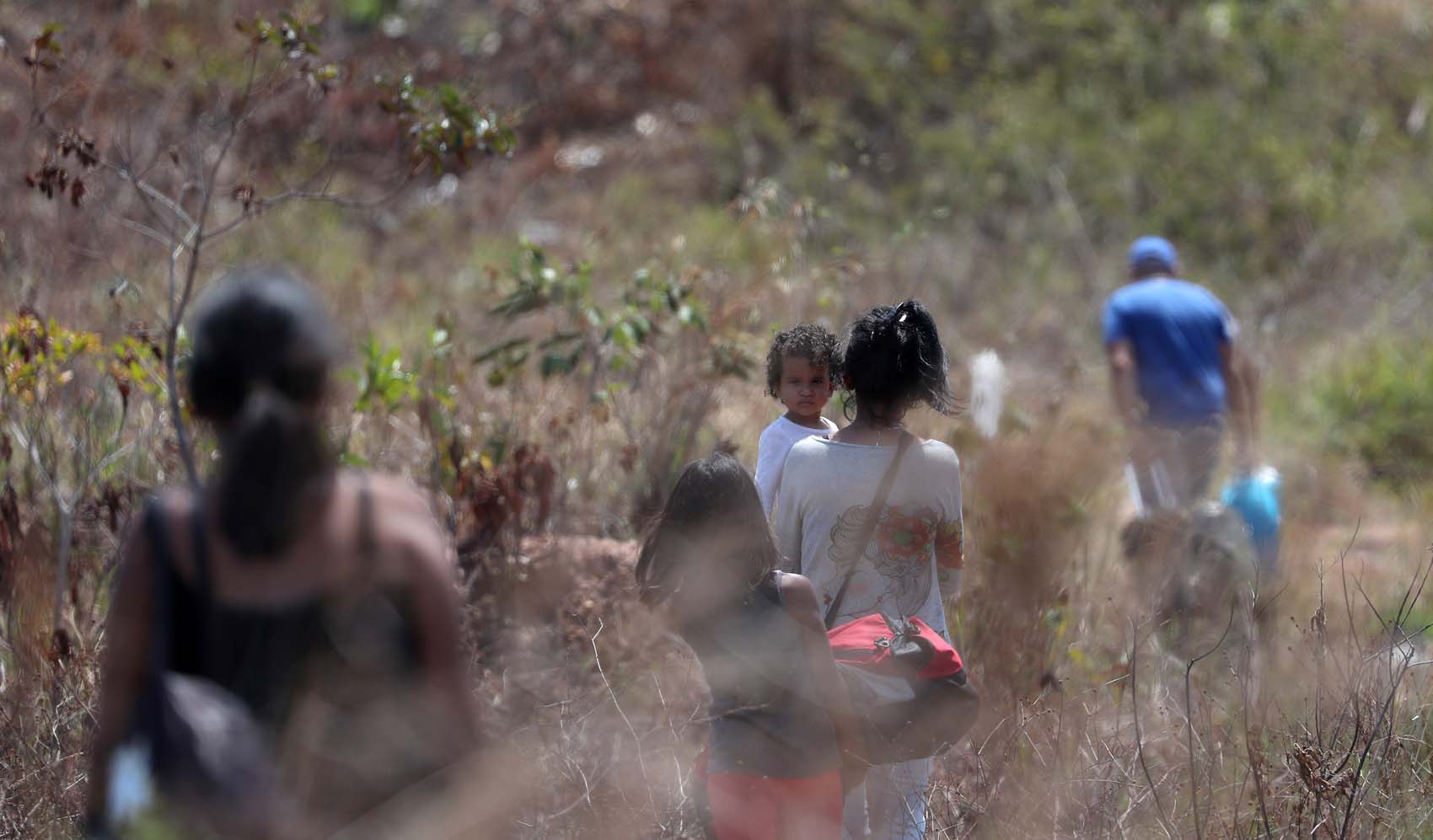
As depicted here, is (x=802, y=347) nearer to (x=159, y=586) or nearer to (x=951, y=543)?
(x=951, y=543)

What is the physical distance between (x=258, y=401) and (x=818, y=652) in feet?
4.36

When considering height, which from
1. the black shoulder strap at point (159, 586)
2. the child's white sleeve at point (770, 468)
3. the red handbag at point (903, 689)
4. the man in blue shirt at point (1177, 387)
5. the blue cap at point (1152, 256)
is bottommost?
the red handbag at point (903, 689)

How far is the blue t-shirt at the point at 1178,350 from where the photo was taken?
5863mm

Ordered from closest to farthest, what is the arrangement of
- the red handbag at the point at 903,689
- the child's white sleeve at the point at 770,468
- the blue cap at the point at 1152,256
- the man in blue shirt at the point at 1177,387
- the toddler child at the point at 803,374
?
the red handbag at the point at 903,689 < the child's white sleeve at the point at 770,468 < the toddler child at the point at 803,374 < the man in blue shirt at the point at 1177,387 < the blue cap at the point at 1152,256

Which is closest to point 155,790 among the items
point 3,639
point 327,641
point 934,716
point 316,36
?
point 327,641

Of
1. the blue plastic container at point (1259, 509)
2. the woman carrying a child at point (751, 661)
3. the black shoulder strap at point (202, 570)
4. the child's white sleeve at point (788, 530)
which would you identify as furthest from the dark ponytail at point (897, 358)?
the blue plastic container at point (1259, 509)

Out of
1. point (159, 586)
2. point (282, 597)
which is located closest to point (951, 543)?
point (282, 597)

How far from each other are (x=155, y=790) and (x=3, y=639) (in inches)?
116

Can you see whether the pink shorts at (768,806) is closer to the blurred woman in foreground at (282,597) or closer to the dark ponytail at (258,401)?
the blurred woman in foreground at (282,597)

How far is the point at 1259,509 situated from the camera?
5.60 meters

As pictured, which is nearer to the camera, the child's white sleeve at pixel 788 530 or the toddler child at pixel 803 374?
the child's white sleeve at pixel 788 530

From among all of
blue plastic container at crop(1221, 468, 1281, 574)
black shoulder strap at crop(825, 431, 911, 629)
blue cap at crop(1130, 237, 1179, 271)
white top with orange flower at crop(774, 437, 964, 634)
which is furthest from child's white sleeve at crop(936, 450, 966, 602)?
blue cap at crop(1130, 237, 1179, 271)

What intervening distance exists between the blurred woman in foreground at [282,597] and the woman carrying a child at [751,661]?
918mm

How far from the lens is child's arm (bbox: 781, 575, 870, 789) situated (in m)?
2.79
